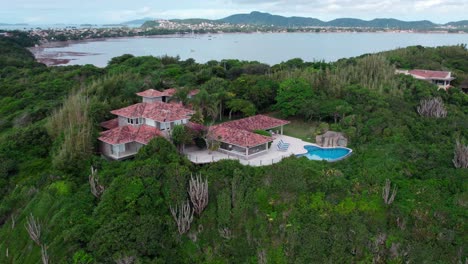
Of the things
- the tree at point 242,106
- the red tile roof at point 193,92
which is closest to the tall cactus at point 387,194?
the tree at point 242,106

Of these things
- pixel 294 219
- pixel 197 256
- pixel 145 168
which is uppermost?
pixel 145 168

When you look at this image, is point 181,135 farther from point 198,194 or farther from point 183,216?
point 183,216

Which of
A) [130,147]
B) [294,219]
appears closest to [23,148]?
[130,147]

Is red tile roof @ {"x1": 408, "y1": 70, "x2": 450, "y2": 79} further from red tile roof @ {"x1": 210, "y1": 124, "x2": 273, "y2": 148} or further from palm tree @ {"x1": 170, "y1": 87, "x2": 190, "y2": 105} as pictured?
palm tree @ {"x1": 170, "y1": 87, "x2": 190, "y2": 105}

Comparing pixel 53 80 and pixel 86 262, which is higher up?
pixel 53 80

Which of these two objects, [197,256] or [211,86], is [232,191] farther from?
[211,86]

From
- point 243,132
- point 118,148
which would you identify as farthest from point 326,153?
point 118,148
